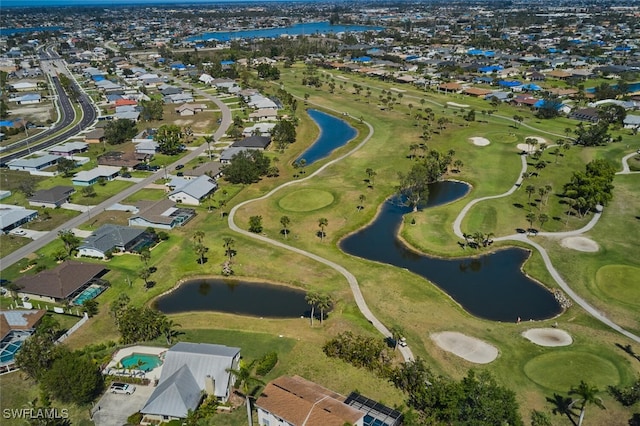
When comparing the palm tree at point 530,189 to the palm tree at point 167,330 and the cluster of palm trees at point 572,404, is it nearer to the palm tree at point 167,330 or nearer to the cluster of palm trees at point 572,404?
the cluster of palm trees at point 572,404

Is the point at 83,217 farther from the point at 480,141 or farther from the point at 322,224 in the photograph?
the point at 480,141

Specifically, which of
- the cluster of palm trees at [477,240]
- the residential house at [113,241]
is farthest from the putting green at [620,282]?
the residential house at [113,241]

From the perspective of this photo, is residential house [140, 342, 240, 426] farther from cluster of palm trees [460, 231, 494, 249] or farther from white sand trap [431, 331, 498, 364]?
cluster of palm trees [460, 231, 494, 249]

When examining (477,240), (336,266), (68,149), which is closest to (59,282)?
(336,266)

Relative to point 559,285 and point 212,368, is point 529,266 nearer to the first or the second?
point 559,285

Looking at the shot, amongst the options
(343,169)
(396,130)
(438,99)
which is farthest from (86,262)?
(438,99)

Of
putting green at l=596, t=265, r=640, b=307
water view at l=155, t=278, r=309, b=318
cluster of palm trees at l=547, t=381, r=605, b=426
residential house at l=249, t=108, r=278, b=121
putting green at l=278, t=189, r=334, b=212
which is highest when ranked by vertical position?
residential house at l=249, t=108, r=278, b=121

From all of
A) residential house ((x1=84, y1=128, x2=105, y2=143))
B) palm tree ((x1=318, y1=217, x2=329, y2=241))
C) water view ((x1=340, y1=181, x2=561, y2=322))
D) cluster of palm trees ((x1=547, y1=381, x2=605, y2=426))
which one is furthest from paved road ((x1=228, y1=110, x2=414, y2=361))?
residential house ((x1=84, y1=128, x2=105, y2=143))
